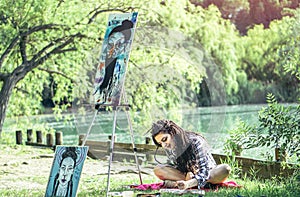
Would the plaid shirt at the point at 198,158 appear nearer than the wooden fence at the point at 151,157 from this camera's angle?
Yes

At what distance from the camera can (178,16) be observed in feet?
36.7

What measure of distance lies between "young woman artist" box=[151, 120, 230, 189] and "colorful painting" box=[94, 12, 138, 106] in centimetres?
43

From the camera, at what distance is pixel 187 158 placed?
431 cm

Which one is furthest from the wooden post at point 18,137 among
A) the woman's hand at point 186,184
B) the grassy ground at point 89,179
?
the woman's hand at point 186,184

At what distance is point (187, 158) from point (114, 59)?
3.15 ft

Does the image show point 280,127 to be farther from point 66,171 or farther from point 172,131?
point 66,171

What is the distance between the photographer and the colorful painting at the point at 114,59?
14.6 ft

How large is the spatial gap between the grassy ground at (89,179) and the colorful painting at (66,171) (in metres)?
0.48

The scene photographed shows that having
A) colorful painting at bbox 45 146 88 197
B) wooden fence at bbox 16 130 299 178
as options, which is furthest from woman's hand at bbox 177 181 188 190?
colorful painting at bbox 45 146 88 197

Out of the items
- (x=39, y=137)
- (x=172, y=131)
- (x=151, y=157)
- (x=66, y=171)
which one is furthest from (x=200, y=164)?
(x=39, y=137)

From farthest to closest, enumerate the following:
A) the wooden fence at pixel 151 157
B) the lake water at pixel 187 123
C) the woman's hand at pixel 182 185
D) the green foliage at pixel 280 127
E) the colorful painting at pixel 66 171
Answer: the lake water at pixel 187 123, the wooden fence at pixel 151 157, the green foliage at pixel 280 127, the woman's hand at pixel 182 185, the colorful painting at pixel 66 171

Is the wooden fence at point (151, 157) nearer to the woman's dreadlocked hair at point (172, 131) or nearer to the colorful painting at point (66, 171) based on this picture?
the woman's dreadlocked hair at point (172, 131)

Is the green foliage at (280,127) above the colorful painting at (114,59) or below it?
below

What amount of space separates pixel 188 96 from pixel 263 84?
10898 mm
